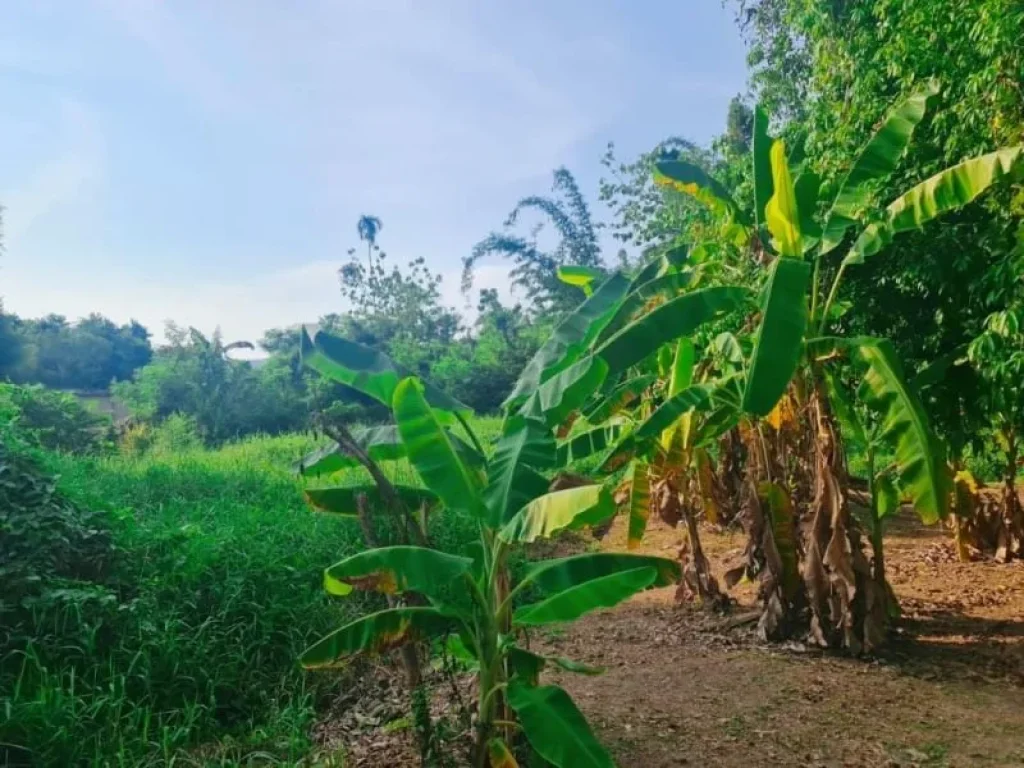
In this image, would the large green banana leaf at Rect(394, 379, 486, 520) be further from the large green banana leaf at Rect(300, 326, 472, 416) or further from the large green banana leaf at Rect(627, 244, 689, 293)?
the large green banana leaf at Rect(627, 244, 689, 293)

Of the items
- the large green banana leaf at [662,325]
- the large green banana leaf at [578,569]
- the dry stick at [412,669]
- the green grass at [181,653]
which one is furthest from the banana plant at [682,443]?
the green grass at [181,653]

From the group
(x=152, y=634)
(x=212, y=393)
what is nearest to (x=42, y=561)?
(x=152, y=634)

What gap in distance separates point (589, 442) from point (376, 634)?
2402 millimetres

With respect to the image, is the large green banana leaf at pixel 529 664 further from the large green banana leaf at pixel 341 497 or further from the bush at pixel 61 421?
the bush at pixel 61 421

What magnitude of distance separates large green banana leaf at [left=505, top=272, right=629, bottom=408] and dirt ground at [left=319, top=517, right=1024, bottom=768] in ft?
5.45

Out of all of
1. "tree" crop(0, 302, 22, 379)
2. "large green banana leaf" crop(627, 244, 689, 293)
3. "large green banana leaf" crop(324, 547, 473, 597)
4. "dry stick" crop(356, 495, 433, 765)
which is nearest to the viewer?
"large green banana leaf" crop(324, 547, 473, 597)

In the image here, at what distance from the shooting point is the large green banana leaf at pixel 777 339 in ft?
10.8

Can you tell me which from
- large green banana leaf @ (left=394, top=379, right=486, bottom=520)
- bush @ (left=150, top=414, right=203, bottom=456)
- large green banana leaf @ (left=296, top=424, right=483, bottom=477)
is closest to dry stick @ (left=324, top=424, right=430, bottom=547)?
large green banana leaf @ (left=394, top=379, right=486, bottom=520)

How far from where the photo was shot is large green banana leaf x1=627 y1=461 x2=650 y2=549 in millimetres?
4875

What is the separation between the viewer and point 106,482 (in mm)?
8234

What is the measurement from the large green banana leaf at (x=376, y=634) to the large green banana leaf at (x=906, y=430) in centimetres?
243

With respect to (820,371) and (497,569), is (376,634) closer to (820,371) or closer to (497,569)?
(497,569)

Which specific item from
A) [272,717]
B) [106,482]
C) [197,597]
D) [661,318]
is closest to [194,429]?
[106,482]

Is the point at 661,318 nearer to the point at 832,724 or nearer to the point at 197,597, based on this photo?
the point at 832,724
